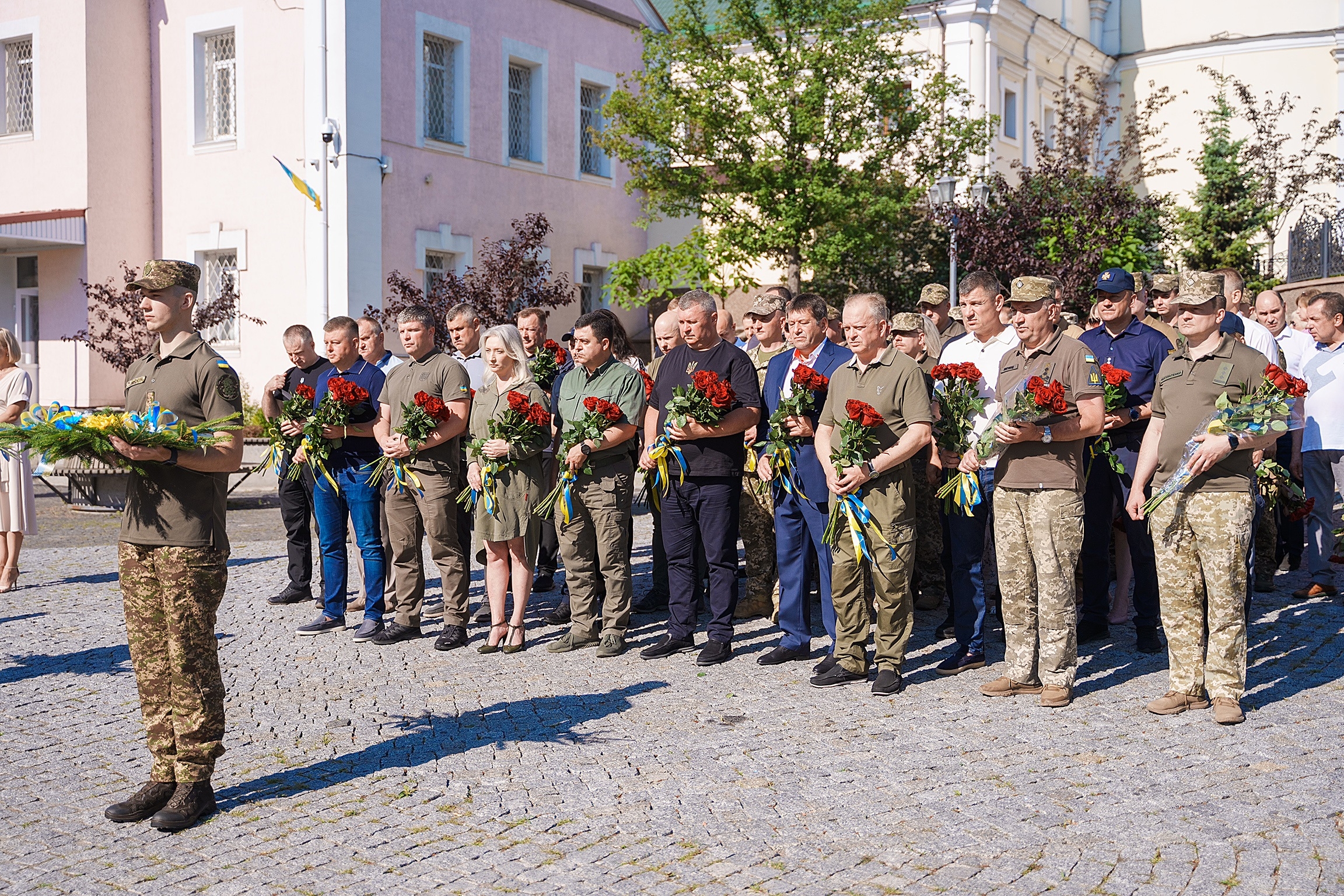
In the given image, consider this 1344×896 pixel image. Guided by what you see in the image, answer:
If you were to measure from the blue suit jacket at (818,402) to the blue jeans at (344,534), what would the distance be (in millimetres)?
2728

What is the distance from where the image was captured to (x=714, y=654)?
25.6 feet

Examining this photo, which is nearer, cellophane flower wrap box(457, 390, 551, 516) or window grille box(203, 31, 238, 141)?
cellophane flower wrap box(457, 390, 551, 516)

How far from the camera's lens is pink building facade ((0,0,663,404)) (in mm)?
21984

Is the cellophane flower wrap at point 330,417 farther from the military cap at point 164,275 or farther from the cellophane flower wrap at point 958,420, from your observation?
the cellophane flower wrap at point 958,420

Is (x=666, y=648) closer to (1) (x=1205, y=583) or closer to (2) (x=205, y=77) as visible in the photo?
(1) (x=1205, y=583)

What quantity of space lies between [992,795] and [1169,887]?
3.30ft

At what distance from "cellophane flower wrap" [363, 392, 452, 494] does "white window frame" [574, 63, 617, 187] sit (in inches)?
733

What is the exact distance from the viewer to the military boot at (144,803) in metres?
5.17

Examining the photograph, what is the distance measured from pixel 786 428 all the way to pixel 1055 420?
172cm

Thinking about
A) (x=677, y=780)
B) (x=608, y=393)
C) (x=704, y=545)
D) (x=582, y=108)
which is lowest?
(x=677, y=780)

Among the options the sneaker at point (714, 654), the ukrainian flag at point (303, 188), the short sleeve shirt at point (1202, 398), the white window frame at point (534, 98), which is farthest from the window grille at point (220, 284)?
the short sleeve shirt at point (1202, 398)

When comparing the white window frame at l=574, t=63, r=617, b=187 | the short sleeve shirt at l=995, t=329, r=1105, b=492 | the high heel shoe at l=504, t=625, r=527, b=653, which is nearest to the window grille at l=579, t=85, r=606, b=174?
the white window frame at l=574, t=63, r=617, b=187

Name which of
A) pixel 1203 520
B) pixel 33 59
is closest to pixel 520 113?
pixel 33 59

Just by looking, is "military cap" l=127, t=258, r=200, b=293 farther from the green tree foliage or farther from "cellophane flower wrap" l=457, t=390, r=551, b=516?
the green tree foliage
